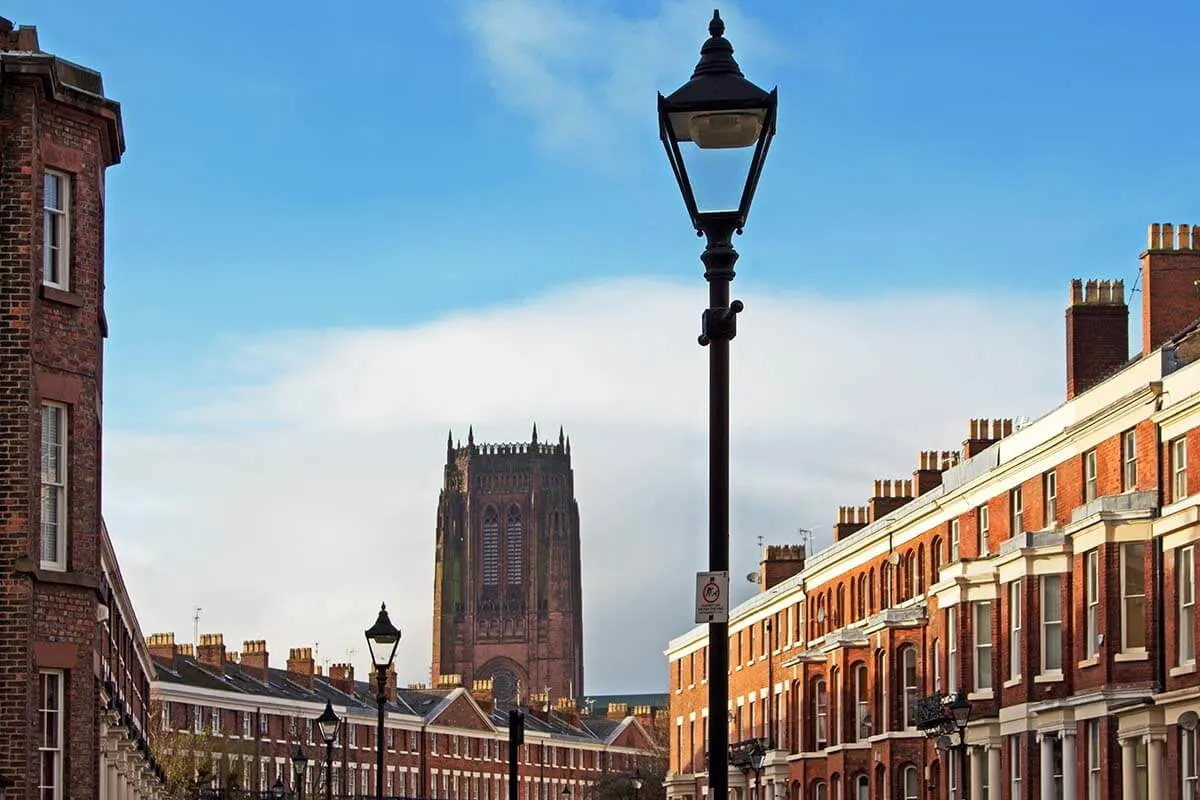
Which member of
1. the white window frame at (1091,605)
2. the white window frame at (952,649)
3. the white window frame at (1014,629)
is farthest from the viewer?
the white window frame at (952,649)

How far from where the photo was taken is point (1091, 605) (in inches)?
2028

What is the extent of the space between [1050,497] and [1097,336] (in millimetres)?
4305

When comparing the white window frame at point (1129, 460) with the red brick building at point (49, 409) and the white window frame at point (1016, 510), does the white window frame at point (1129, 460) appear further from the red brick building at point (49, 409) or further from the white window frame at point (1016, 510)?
the red brick building at point (49, 409)

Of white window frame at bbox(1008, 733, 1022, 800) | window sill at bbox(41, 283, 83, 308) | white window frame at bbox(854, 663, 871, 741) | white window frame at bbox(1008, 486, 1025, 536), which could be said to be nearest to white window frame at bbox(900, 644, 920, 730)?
white window frame at bbox(854, 663, 871, 741)

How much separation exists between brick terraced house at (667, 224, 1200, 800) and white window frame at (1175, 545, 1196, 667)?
0.13 ft

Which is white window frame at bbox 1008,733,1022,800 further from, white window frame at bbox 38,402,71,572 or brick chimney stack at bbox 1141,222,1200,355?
white window frame at bbox 38,402,71,572

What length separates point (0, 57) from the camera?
106 feet

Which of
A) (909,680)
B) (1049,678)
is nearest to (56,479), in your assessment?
(1049,678)

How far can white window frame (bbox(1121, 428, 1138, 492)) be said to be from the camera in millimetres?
50938

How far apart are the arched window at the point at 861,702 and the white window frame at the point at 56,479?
45604mm

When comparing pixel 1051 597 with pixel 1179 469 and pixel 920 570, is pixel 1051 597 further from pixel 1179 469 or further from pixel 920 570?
pixel 920 570

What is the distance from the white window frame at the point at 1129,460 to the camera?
50.9 metres

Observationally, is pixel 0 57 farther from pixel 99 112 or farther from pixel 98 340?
pixel 98 340

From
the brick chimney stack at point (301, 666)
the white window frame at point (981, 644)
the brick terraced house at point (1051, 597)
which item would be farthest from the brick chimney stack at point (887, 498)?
the brick chimney stack at point (301, 666)
